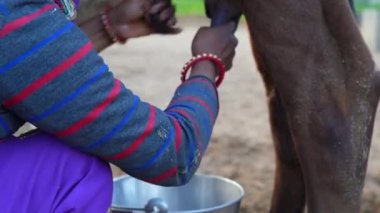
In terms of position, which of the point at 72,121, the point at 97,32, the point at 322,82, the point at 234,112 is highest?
the point at 72,121

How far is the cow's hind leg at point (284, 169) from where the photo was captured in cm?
229

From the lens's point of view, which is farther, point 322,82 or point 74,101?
point 322,82

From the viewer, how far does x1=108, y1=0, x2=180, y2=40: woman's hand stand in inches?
81.0

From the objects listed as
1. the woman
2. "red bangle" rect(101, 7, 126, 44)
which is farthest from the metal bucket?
the woman

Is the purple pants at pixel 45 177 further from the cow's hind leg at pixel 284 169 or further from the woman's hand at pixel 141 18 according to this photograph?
the cow's hind leg at pixel 284 169

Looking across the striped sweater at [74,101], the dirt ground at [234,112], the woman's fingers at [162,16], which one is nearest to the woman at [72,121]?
the striped sweater at [74,101]

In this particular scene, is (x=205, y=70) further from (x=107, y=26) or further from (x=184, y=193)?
(x=184, y=193)

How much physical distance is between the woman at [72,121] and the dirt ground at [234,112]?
1332 mm

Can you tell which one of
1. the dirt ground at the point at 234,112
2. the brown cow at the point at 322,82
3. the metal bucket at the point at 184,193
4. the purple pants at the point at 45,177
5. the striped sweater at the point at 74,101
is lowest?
the dirt ground at the point at 234,112

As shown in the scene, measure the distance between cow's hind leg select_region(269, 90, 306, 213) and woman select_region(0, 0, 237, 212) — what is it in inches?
27.6

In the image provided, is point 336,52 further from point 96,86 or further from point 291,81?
point 96,86

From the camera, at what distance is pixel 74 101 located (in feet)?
4.37

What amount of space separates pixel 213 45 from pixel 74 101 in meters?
0.47

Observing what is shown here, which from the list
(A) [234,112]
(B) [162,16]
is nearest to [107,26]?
(B) [162,16]
